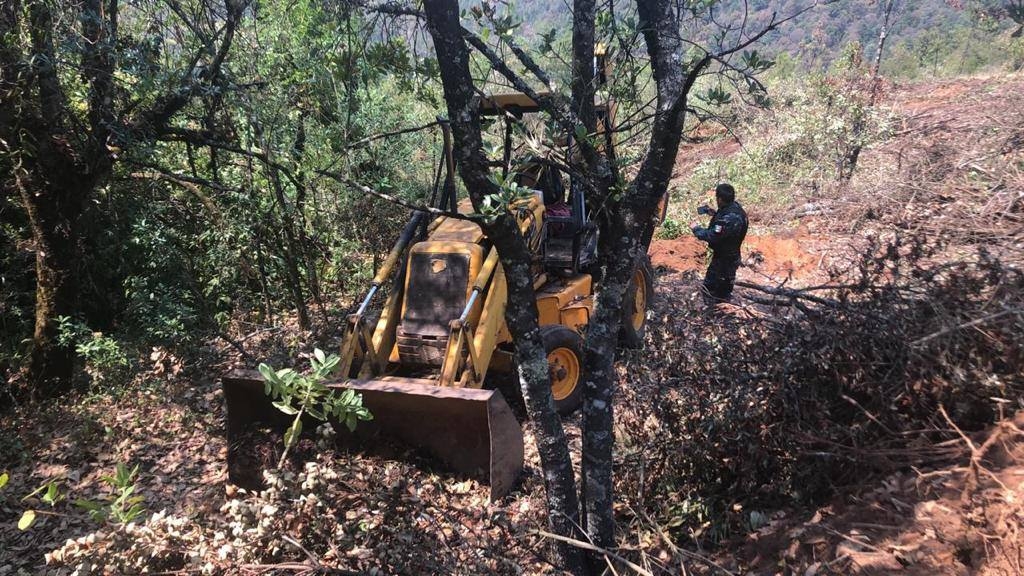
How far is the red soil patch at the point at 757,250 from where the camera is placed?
1018cm

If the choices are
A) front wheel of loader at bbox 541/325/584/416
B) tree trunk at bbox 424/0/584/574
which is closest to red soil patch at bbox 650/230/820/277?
front wheel of loader at bbox 541/325/584/416

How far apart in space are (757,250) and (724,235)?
432 centimetres

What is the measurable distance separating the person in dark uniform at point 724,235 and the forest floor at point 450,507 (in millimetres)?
1258

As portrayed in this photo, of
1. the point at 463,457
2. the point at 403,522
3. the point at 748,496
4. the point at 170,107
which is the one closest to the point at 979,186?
the point at 748,496

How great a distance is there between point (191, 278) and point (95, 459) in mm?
2843

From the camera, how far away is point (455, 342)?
460 centimetres

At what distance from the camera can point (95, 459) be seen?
5.24 metres

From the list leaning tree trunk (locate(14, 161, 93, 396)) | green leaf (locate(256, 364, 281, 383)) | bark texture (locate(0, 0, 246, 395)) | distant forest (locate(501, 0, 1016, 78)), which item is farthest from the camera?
leaning tree trunk (locate(14, 161, 93, 396))

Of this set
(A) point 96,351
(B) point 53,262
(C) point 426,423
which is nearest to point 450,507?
(C) point 426,423

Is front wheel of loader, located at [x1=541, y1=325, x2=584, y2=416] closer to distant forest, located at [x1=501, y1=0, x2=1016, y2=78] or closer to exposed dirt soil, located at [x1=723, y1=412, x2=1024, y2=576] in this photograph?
exposed dirt soil, located at [x1=723, y1=412, x2=1024, y2=576]

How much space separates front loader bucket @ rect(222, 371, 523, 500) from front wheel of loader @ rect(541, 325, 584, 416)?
1216 millimetres

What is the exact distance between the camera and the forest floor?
9.11ft

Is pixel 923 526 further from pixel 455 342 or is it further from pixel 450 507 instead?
pixel 455 342

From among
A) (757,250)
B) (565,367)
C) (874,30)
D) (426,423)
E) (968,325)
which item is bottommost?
(426,423)
